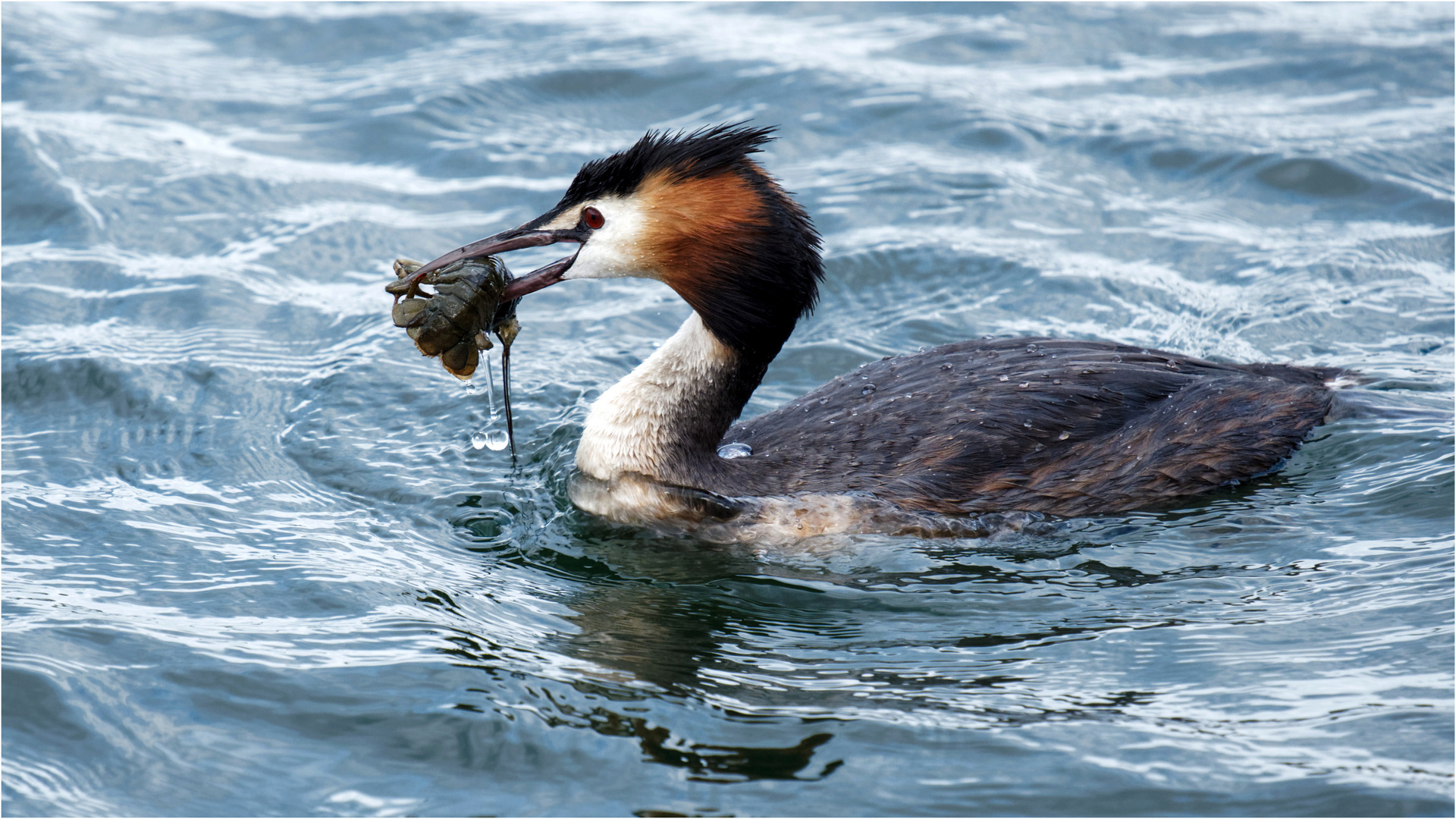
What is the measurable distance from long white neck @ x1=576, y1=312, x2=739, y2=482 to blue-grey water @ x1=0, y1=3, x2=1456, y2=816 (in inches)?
13.9

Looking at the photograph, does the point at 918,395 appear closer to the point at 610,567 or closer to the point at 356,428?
the point at 610,567

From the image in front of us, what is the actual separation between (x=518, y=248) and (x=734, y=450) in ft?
4.64

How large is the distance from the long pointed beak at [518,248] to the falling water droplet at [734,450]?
1140 millimetres

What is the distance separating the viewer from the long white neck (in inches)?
255

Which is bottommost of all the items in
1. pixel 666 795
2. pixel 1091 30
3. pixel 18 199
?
pixel 666 795

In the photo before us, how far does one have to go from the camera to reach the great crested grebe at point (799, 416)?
243 inches

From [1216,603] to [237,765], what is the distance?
12.1ft

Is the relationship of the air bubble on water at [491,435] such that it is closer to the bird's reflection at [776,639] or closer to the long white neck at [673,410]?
the long white neck at [673,410]

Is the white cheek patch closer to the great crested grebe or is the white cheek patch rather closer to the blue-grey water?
the great crested grebe

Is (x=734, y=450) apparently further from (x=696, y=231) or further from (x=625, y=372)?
(x=625, y=372)

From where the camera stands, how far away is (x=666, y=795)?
4.56m

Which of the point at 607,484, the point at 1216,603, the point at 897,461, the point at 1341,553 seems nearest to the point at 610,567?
the point at 607,484

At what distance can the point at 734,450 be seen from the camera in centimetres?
672

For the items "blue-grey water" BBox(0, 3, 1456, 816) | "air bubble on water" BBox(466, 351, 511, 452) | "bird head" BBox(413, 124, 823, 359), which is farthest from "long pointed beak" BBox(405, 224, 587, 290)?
"blue-grey water" BBox(0, 3, 1456, 816)
